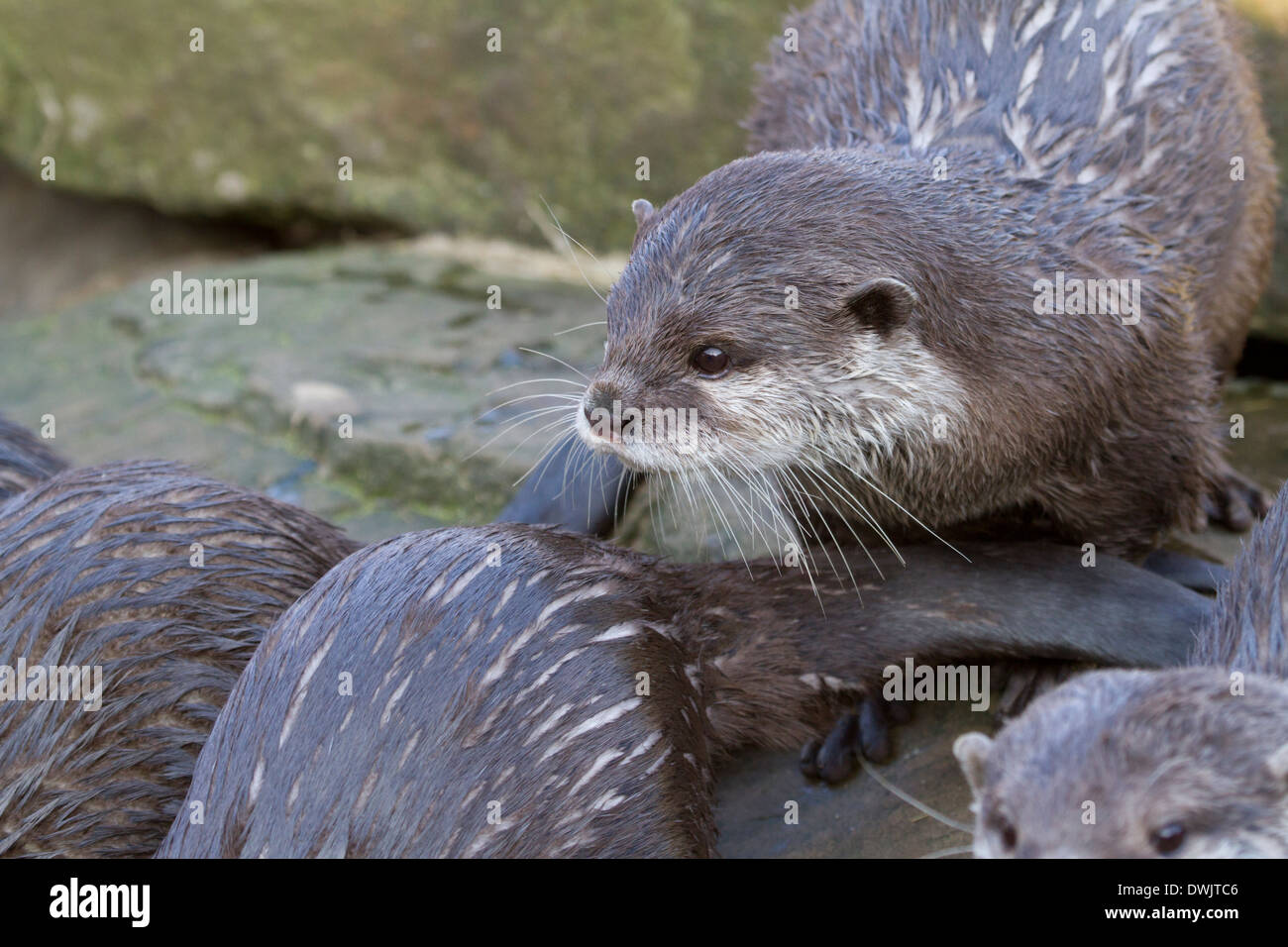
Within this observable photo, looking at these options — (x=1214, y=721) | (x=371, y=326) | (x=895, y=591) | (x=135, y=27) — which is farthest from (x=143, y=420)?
(x=1214, y=721)

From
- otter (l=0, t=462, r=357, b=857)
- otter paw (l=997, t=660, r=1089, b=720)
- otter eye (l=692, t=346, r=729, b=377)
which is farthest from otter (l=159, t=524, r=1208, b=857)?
otter eye (l=692, t=346, r=729, b=377)

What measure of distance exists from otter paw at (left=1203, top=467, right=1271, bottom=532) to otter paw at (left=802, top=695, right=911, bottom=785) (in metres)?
1.02

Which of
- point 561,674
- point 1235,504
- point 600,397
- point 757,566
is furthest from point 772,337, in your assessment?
point 1235,504

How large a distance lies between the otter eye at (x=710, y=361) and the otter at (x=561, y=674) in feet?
1.29

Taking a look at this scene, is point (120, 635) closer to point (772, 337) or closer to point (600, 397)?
point (600, 397)

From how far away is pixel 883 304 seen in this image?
95.7 inches

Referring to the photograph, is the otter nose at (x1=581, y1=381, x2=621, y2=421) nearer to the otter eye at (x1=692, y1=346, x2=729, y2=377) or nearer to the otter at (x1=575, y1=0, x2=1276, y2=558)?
the otter at (x1=575, y1=0, x2=1276, y2=558)

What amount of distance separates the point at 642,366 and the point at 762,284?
0.88 ft

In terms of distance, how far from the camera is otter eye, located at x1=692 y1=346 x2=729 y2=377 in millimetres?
2475

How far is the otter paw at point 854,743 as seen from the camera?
261 centimetres

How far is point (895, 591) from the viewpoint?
253cm

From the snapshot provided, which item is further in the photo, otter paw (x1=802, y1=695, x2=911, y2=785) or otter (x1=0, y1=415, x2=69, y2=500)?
otter (x1=0, y1=415, x2=69, y2=500)

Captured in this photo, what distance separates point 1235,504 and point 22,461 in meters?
2.82

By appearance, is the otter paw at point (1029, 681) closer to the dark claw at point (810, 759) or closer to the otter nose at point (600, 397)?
the dark claw at point (810, 759)
